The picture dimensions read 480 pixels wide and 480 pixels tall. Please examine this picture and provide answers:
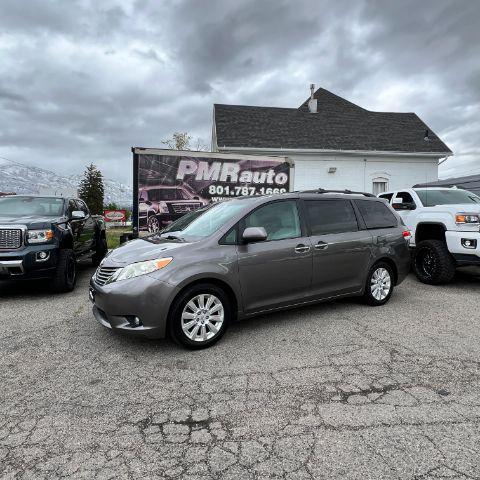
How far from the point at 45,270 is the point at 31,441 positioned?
4.16 metres

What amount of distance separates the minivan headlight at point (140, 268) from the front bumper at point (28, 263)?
2809 millimetres

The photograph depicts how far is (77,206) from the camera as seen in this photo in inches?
338

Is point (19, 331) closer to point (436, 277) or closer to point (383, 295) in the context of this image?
point (383, 295)

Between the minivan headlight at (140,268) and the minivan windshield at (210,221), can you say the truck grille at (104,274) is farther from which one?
the minivan windshield at (210,221)

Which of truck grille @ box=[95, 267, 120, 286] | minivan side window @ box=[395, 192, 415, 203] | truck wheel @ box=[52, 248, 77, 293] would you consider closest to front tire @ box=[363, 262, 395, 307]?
minivan side window @ box=[395, 192, 415, 203]

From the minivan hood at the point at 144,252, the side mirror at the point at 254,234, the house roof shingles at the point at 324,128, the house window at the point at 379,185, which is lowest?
the minivan hood at the point at 144,252

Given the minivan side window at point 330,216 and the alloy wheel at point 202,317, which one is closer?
the alloy wheel at point 202,317

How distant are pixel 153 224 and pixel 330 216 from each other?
5.21 metres

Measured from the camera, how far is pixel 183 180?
30.2 ft

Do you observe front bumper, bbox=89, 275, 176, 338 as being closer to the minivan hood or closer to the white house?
Result: the minivan hood

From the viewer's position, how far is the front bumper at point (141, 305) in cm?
371

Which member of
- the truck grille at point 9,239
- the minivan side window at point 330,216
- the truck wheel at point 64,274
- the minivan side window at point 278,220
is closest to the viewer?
the minivan side window at point 278,220

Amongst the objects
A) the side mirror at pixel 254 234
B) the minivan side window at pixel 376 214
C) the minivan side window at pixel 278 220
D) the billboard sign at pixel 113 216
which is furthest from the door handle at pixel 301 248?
the billboard sign at pixel 113 216

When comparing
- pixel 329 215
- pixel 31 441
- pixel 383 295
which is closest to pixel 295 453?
pixel 31 441
